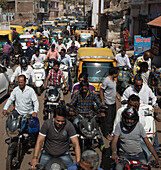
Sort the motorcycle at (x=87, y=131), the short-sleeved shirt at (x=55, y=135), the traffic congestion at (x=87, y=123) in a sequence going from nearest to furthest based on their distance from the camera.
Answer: the traffic congestion at (x=87, y=123)
the short-sleeved shirt at (x=55, y=135)
the motorcycle at (x=87, y=131)

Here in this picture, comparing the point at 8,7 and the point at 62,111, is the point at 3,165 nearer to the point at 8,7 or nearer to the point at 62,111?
the point at 62,111

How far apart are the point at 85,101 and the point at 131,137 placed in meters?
1.98

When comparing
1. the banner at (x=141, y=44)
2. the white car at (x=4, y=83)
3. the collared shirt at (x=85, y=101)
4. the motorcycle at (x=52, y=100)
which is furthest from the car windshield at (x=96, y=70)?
the banner at (x=141, y=44)

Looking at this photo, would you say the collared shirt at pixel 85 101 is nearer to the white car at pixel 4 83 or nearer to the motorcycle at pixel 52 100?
the motorcycle at pixel 52 100

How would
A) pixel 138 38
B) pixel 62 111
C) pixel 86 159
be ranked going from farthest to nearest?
pixel 138 38
pixel 62 111
pixel 86 159

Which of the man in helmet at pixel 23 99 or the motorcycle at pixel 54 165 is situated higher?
the man in helmet at pixel 23 99

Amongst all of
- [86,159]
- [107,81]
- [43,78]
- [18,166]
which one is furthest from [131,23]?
[86,159]

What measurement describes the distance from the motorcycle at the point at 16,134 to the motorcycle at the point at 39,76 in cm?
611

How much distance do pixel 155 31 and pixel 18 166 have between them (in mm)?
16456

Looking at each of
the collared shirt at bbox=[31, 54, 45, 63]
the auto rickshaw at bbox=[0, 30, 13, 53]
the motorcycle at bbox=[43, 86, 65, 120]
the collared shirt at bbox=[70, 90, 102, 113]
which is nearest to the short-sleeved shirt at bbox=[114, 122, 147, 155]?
the collared shirt at bbox=[70, 90, 102, 113]

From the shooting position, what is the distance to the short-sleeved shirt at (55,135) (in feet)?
16.0

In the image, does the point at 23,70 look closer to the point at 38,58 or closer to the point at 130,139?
the point at 38,58

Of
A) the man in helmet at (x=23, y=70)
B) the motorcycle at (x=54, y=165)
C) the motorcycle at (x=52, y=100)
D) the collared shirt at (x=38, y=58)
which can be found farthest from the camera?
the collared shirt at (x=38, y=58)

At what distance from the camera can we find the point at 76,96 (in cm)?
676
